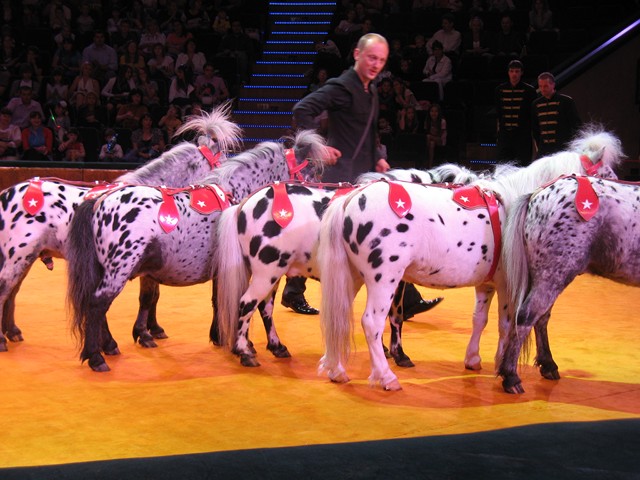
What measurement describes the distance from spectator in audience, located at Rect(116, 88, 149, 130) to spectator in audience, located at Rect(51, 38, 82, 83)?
69.4 inches

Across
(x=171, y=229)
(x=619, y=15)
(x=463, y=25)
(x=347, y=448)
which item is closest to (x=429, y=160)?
(x=463, y=25)

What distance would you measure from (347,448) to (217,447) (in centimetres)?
166

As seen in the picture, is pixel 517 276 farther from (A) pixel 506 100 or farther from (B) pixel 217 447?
(A) pixel 506 100

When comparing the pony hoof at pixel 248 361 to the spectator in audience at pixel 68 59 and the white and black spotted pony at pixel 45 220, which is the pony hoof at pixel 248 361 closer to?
the white and black spotted pony at pixel 45 220

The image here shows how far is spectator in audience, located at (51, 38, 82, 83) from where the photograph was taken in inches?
535

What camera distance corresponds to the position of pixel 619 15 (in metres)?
13.0

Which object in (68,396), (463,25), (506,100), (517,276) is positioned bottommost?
(68,396)

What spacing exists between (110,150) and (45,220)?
243 inches

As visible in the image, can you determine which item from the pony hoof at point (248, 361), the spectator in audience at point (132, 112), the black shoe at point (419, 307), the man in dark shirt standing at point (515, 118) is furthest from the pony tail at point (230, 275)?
the spectator in audience at point (132, 112)

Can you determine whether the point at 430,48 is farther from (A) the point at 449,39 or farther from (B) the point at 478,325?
(B) the point at 478,325

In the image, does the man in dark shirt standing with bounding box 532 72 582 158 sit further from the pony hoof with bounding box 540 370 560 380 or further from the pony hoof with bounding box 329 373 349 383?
the pony hoof with bounding box 329 373 349 383

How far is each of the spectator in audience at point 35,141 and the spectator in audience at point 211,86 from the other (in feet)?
7.88

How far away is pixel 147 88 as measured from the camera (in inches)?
503

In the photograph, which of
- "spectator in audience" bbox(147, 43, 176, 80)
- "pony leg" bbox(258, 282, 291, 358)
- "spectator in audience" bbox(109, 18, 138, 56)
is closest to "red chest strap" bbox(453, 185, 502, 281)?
"pony leg" bbox(258, 282, 291, 358)
